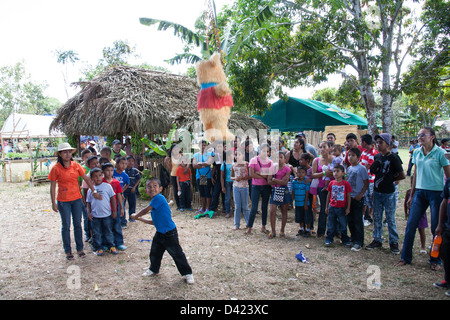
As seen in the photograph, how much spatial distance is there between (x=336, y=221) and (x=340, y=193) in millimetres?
564

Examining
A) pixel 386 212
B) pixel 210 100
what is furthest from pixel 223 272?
pixel 386 212

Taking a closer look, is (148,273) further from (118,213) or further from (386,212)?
(386,212)

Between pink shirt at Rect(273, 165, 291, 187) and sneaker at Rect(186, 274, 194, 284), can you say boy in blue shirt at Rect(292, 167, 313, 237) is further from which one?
sneaker at Rect(186, 274, 194, 284)

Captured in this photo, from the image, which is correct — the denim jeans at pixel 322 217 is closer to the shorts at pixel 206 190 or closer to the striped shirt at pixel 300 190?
the striped shirt at pixel 300 190

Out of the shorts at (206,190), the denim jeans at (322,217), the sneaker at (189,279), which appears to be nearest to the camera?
the sneaker at (189,279)

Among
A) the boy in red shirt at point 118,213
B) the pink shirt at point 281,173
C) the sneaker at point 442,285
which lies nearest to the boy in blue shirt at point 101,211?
the boy in red shirt at point 118,213

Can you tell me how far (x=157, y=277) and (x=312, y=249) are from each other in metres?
2.49

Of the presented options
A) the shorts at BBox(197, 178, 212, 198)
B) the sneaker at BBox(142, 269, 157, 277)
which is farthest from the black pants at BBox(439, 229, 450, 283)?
the shorts at BBox(197, 178, 212, 198)

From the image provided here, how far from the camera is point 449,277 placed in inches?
136

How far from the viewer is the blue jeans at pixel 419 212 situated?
4019 millimetres

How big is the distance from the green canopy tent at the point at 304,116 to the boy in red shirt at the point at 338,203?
7.66 meters

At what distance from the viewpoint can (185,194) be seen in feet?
26.8

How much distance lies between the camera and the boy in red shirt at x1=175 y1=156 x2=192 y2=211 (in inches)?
317
